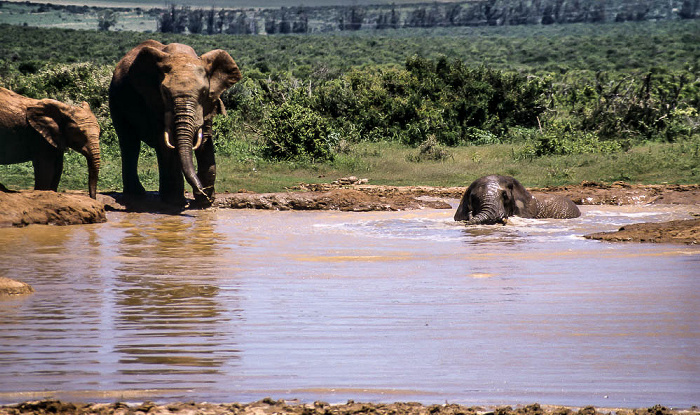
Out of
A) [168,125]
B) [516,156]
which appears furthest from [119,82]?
[516,156]

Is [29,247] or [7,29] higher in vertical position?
[7,29]

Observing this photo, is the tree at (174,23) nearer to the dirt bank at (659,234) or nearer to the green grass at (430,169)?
the green grass at (430,169)

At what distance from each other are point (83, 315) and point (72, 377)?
175cm

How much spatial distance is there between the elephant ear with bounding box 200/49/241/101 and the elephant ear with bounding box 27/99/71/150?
6.84ft

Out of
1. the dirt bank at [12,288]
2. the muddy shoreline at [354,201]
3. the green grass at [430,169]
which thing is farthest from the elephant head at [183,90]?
the dirt bank at [12,288]

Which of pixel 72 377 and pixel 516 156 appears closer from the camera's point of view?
pixel 72 377

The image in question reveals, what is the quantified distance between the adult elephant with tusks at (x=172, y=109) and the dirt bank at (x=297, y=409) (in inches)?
365

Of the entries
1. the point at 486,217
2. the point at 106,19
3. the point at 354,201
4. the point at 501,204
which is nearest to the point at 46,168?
the point at 354,201

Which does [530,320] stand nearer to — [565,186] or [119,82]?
[119,82]

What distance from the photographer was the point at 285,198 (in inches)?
623

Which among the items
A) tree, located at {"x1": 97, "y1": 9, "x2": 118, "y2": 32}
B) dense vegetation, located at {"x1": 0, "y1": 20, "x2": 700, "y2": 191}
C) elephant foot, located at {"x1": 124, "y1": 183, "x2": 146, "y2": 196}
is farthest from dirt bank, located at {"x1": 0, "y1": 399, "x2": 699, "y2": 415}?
tree, located at {"x1": 97, "y1": 9, "x2": 118, "y2": 32}

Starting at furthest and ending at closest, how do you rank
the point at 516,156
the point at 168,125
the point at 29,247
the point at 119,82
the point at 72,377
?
the point at 516,156, the point at 119,82, the point at 168,125, the point at 29,247, the point at 72,377

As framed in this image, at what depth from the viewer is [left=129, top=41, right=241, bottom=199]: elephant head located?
1375cm

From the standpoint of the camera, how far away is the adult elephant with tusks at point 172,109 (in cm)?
1380
